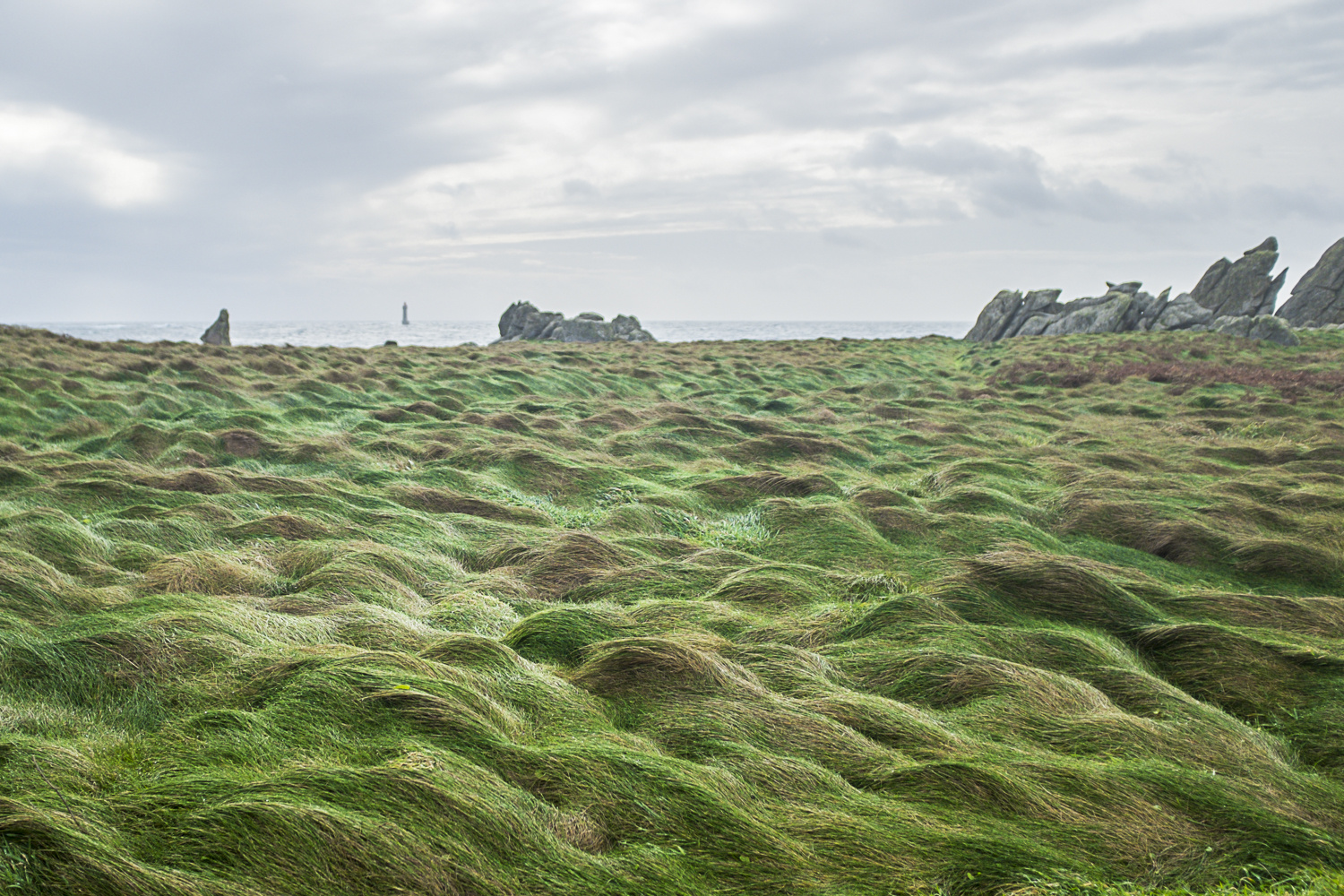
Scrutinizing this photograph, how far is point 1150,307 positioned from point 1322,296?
19.6m

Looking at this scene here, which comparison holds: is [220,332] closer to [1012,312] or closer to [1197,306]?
[1012,312]

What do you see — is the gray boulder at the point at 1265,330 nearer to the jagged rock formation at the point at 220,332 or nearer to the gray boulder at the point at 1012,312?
the gray boulder at the point at 1012,312

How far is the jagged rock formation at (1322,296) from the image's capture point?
52.2 metres

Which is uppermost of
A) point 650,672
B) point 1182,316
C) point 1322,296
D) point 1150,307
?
point 1322,296

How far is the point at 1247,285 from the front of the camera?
4959cm

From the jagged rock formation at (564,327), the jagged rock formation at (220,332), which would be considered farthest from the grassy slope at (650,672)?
the jagged rock formation at (564,327)

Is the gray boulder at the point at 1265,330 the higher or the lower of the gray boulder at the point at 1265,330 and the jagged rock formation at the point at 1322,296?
the lower

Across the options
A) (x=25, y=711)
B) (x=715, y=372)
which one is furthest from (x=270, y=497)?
(x=715, y=372)

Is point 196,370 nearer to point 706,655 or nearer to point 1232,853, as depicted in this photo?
point 706,655

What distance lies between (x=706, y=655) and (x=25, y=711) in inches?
125

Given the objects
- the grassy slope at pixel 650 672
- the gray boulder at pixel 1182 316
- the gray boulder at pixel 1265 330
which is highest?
the gray boulder at pixel 1182 316

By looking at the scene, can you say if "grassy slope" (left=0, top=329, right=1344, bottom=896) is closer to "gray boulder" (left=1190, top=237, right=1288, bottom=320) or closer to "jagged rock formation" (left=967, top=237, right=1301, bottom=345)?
"jagged rock formation" (left=967, top=237, right=1301, bottom=345)

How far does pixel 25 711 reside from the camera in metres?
3.34

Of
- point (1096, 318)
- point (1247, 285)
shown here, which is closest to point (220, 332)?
point (1096, 318)
